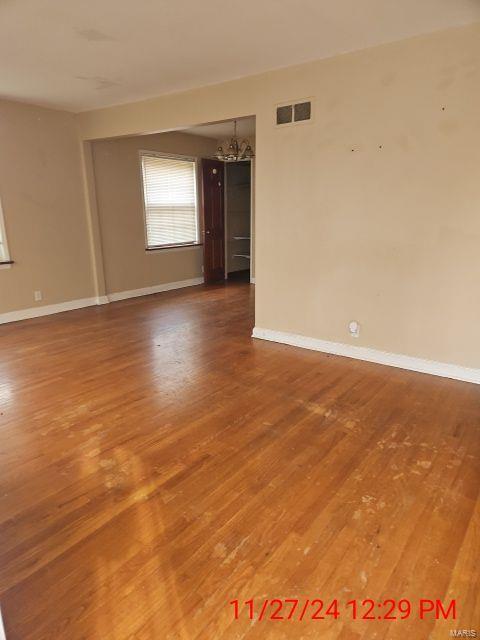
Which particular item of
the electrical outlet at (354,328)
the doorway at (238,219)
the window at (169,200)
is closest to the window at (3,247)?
the window at (169,200)

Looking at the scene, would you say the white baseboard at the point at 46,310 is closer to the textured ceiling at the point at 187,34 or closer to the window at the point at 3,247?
the window at the point at 3,247

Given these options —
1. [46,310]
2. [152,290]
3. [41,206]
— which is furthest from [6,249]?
[152,290]

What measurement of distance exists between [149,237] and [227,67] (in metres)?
3.65

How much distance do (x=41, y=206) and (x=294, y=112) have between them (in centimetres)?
360

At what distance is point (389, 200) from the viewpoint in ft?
11.2

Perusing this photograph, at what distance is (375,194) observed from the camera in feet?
11.4

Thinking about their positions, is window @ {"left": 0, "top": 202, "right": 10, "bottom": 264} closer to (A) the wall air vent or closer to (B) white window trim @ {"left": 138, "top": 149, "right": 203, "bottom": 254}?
(B) white window trim @ {"left": 138, "top": 149, "right": 203, "bottom": 254}

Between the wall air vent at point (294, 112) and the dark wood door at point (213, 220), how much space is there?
3.87 m

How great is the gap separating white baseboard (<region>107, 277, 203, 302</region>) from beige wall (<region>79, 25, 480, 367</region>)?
10.0 feet

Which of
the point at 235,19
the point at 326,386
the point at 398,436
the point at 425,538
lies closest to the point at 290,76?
the point at 235,19

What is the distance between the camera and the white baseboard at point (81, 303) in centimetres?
531

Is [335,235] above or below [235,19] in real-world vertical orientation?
below

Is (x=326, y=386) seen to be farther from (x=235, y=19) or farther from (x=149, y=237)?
(x=149, y=237)

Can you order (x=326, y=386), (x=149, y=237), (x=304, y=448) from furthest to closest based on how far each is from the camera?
(x=149, y=237)
(x=326, y=386)
(x=304, y=448)
